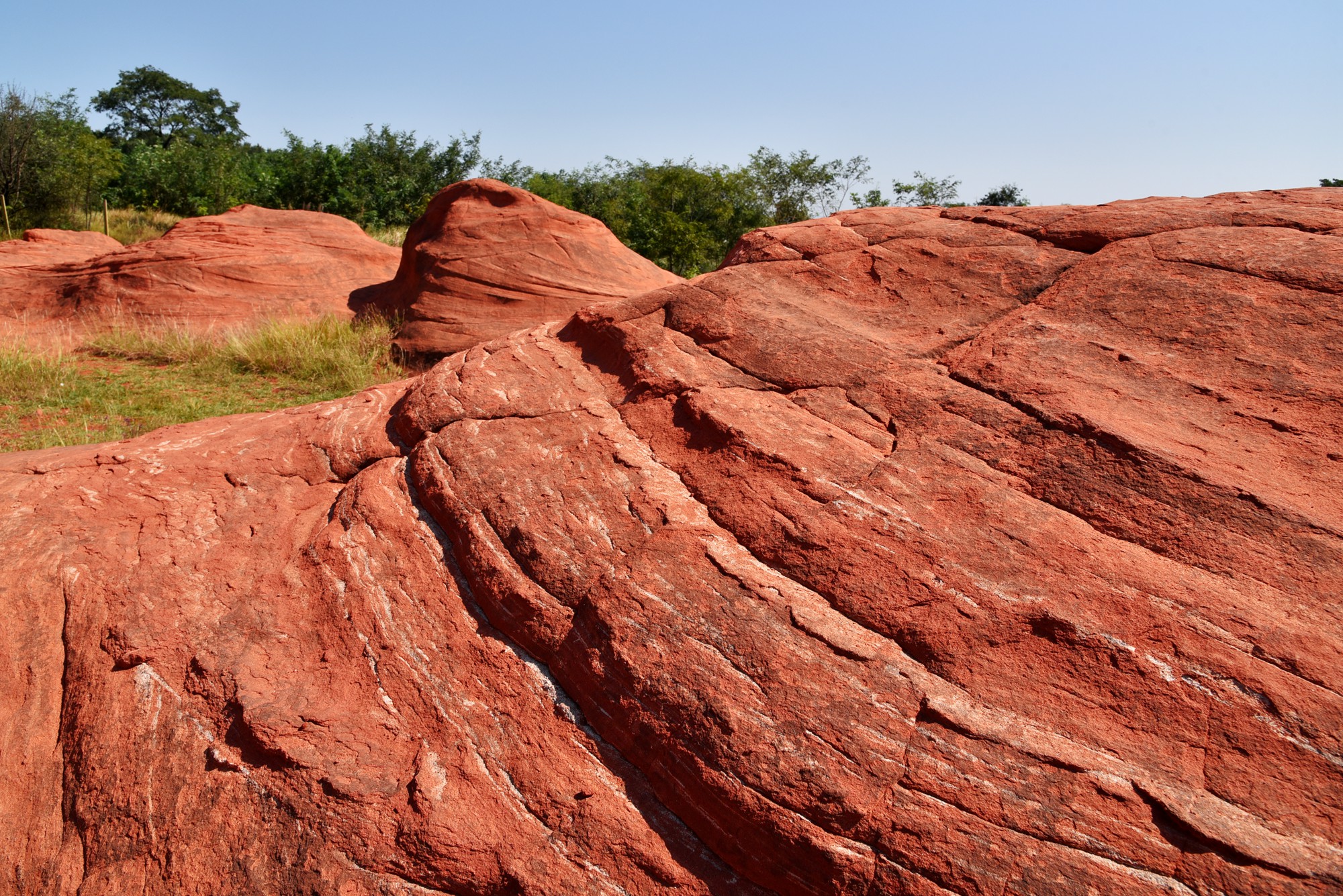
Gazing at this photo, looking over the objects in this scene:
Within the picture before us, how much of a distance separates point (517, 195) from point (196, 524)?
339 inches

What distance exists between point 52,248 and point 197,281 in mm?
4798

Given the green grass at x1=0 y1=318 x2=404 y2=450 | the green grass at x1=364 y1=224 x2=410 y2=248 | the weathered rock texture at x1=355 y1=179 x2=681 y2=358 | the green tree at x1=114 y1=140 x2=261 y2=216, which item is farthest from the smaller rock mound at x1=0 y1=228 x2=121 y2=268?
the green tree at x1=114 y1=140 x2=261 y2=216

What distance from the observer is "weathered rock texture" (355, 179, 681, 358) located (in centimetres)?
1055

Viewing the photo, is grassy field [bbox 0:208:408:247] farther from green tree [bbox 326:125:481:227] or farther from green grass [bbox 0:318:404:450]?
green grass [bbox 0:318:404:450]

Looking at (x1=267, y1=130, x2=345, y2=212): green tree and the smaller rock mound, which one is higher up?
(x1=267, y1=130, x2=345, y2=212): green tree

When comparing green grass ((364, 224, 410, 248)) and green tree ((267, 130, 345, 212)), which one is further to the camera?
green tree ((267, 130, 345, 212))

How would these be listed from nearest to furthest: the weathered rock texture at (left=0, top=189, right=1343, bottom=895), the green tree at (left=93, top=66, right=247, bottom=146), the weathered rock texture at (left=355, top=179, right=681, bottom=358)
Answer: the weathered rock texture at (left=0, top=189, right=1343, bottom=895) → the weathered rock texture at (left=355, top=179, right=681, bottom=358) → the green tree at (left=93, top=66, right=247, bottom=146)

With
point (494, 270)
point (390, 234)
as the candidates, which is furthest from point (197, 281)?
point (390, 234)

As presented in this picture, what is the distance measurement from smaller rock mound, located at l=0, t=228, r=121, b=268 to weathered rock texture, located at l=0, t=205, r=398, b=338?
0.24 meters

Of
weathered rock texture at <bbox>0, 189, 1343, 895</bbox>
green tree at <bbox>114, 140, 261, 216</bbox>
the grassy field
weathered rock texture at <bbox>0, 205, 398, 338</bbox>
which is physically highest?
green tree at <bbox>114, 140, 261, 216</bbox>

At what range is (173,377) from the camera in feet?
32.3

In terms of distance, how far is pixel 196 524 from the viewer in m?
4.01

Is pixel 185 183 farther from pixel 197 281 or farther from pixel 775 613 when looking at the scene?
pixel 775 613

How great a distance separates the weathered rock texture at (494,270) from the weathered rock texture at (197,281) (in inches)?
74.5
